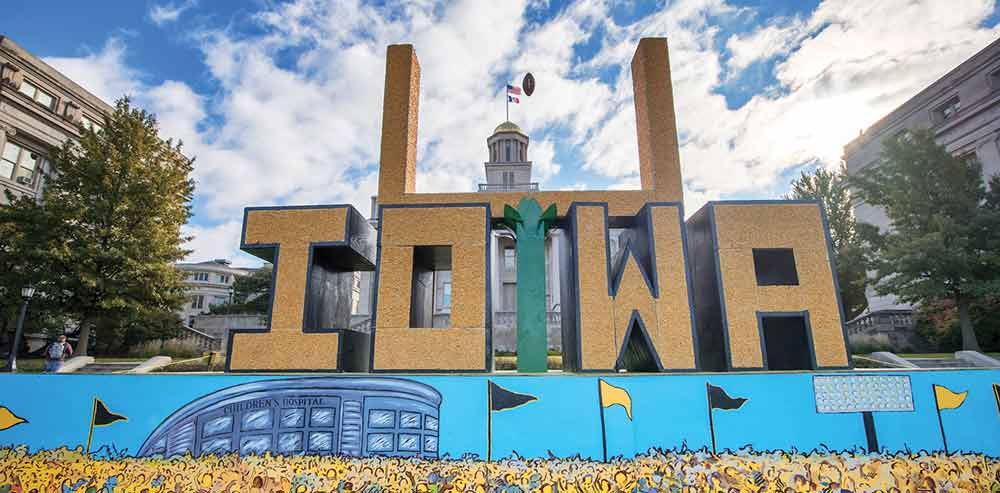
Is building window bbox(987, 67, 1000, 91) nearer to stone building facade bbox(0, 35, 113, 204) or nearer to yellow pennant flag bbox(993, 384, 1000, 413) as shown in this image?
yellow pennant flag bbox(993, 384, 1000, 413)

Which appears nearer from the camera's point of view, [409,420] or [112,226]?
[409,420]

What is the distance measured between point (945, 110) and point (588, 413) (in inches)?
1608

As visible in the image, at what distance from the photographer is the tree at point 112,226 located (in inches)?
774

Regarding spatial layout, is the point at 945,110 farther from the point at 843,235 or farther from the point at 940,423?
the point at 940,423

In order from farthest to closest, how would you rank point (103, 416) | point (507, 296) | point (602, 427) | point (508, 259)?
point (508, 259)
point (507, 296)
point (103, 416)
point (602, 427)

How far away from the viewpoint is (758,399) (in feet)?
25.8

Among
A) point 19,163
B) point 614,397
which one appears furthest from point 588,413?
point 19,163

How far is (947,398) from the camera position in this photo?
796 centimetres

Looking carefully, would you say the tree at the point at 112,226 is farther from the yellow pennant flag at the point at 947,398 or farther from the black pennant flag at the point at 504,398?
the yellow pennant flag at the point at 947,398

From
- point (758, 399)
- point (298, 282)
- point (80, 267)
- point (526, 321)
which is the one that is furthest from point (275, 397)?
point (80, 267)

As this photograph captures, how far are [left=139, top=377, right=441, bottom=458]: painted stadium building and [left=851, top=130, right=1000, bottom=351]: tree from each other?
963 inches

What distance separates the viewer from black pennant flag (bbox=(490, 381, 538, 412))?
781 centimetres

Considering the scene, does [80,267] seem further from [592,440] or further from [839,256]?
[839,256]

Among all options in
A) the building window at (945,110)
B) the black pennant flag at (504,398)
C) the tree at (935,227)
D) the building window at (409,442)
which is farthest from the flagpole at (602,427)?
the building window at (945,110)
